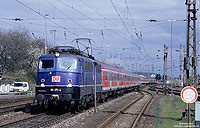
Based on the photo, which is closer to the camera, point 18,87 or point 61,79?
point 61,79

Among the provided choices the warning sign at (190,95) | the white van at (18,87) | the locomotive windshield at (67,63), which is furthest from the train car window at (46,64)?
the white van at (18,87)

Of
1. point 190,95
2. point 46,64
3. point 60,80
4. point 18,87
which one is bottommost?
point 18,87

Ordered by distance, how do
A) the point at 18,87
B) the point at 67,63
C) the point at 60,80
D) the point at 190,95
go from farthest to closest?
the point at 18,87 → the point at 67,63 → the point at 60,80 → the point at 190,95

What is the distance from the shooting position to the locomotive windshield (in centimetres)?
1688

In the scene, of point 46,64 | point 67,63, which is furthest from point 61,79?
point 46,64

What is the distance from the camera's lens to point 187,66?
16.1m

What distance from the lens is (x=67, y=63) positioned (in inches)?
669

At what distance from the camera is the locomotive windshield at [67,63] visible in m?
16.9

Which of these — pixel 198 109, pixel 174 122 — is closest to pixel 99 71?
pixel 174 122

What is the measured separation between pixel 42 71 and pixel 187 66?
8.44 metres

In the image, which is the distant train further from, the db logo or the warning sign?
the warning sign

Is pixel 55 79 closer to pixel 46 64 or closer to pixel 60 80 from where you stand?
pixel 60 80

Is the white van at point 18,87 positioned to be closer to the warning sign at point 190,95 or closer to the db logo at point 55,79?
the db logo at point 55,79

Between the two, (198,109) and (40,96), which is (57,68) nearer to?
(40,96)
